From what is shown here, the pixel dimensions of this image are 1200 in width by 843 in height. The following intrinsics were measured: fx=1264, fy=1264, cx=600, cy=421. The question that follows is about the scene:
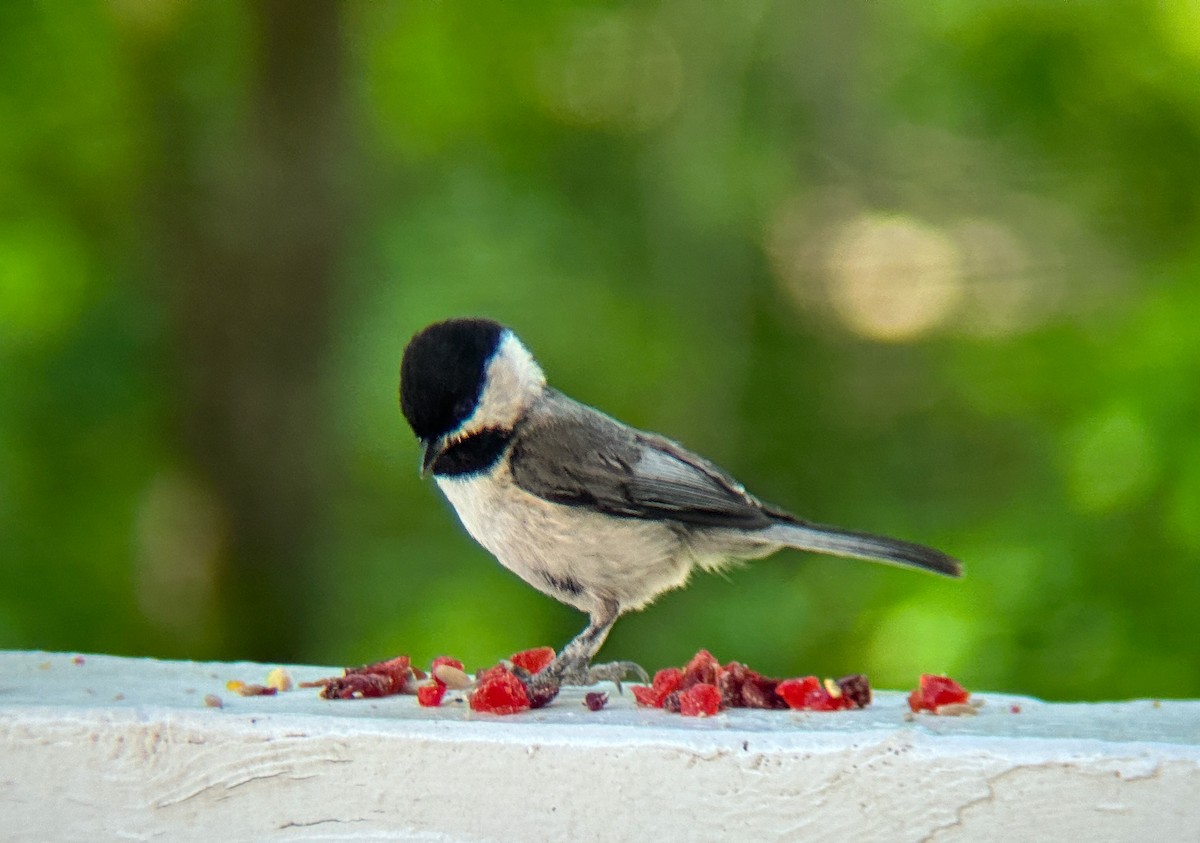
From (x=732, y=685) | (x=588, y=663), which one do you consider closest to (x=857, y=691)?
(x=732, y=685)

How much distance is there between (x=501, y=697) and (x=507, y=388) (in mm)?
877

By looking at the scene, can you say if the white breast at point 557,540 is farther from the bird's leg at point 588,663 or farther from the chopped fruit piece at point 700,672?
the chopped fruit piece at point 700,672

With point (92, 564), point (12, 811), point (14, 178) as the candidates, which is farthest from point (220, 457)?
point (12, 811)

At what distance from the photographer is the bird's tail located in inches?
99.2

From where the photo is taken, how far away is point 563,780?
64.6 inches

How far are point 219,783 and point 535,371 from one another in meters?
1.41

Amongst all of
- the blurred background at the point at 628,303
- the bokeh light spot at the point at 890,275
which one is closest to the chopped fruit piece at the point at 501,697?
the blurred background at the point at 628,303

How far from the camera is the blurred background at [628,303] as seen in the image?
Result: 4555 millimetres

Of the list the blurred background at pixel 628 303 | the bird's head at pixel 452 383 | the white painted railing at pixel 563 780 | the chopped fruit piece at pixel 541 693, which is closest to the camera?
the white painted railing at pixel 563 780

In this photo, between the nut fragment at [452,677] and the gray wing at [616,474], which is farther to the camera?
the gray wing at [616,474]

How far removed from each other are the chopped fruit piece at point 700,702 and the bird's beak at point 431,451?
0.72m

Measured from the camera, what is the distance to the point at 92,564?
558 centimetres

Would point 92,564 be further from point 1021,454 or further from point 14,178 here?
point 1021,454

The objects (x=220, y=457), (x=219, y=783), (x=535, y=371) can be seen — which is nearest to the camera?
(x=219, y=783)
